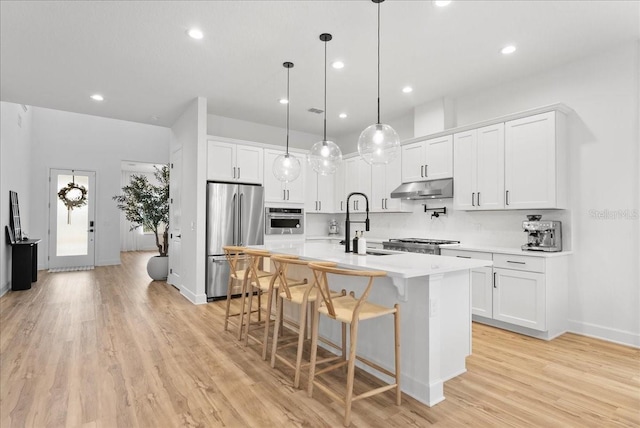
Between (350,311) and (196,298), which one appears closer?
(350,311)

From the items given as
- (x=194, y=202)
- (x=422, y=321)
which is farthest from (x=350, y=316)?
(x=194, y=202)

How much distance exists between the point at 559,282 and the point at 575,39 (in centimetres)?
242

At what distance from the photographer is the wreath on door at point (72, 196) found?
8.17m

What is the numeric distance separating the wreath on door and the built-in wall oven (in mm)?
5456

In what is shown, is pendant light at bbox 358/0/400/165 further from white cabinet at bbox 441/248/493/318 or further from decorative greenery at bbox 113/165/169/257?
decorative greenery at bbox 113/165/169/257

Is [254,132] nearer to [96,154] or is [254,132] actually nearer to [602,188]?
[96,154]

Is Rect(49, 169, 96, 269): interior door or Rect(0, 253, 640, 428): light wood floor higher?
Rect(49, 169, 96, 269): interior door

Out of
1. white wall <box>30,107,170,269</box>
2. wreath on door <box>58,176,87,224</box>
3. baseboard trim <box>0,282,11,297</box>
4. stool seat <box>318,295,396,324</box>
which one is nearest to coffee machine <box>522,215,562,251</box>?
stool seat <box>318,295,396,324</box>

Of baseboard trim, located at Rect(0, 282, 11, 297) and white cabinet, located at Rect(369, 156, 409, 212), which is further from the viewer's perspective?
white cabinet, located at Rect(369, 156, 409, 212)

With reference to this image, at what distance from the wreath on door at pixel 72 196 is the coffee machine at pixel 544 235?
9.19 m

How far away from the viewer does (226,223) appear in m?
5.25

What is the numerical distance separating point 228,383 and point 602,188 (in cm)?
→ 402

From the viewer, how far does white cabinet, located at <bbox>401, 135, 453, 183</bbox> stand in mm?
4711

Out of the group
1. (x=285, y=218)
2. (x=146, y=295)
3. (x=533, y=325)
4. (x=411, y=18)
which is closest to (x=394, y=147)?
(x=411, y=18)
